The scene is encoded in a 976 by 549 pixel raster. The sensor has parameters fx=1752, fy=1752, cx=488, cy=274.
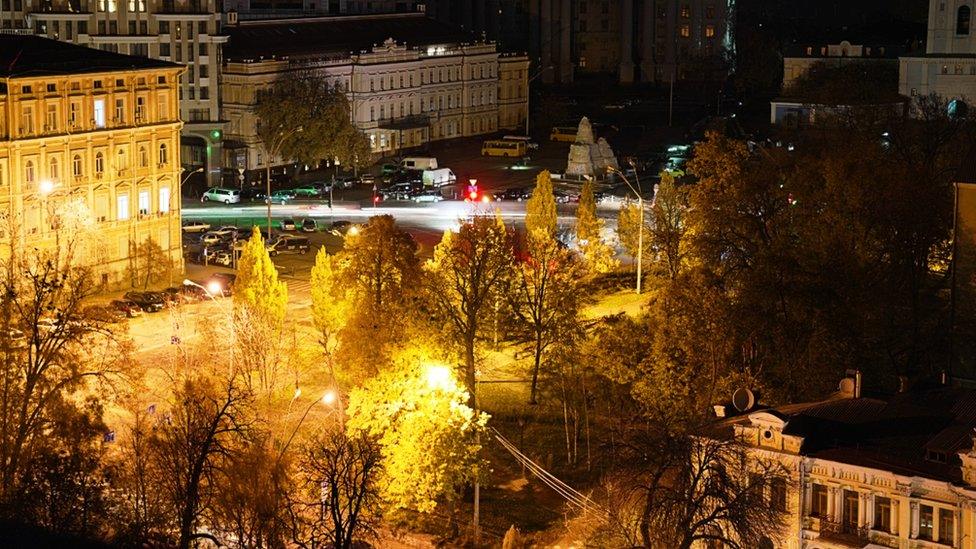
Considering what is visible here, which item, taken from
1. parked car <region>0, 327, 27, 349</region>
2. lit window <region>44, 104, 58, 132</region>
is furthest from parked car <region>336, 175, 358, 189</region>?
parked car <region>0, 327, 27, 349</region>

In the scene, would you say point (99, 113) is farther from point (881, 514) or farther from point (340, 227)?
point (881, 514)

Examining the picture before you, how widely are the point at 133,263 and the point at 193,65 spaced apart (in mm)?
34737

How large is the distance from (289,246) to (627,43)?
4301 inches

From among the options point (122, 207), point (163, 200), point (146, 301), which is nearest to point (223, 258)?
point (163, 200)

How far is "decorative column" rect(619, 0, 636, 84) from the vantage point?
191m

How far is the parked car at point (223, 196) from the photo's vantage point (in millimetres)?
104312

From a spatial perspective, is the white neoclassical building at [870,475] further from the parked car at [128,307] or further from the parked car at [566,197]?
the parked car at [566,197]

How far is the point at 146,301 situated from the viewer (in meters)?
74.7

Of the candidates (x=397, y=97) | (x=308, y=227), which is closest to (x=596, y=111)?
(x=397, y=97)

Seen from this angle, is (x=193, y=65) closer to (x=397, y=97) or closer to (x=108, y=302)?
(x=397, y=97)

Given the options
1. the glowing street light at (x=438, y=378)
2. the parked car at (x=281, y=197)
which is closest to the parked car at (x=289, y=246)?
the parked car at (x=281, y=197)

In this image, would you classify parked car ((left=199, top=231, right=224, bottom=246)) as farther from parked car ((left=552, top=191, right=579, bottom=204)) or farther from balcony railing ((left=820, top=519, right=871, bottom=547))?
balcony railing ((left=820, top=519, right=871, bottom=547))

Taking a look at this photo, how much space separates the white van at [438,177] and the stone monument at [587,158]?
778 cm

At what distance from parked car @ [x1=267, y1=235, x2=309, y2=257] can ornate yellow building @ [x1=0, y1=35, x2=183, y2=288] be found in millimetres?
7143
